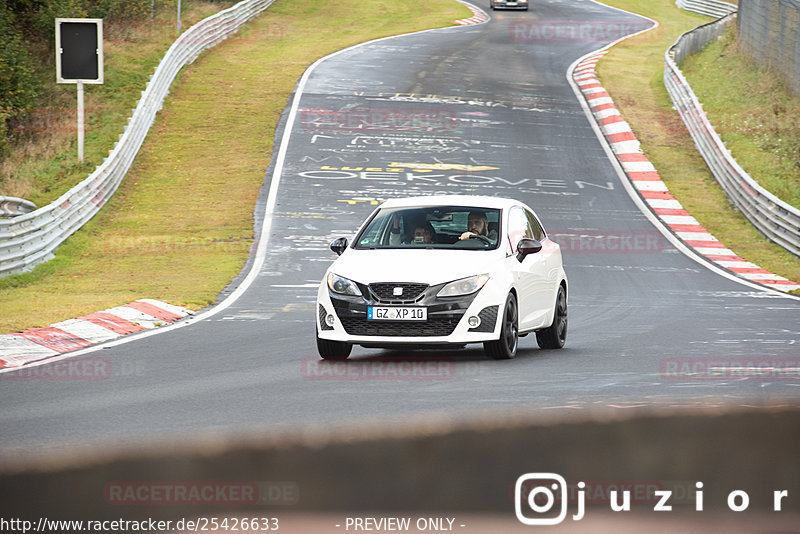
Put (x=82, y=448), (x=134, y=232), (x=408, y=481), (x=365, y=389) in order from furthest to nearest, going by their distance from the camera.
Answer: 1. (x=134, y=232)
2. (x=365, y=389)
3. (x=82, y=448)
4. (x=408, y=481)

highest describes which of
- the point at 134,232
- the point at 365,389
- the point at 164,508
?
the point at 164,508

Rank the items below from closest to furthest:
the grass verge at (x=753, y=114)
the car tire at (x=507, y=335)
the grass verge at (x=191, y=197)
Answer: the car tire at (x=507, y=335), the grass verge at (x=191, y=197), the grass verge at (x=753, y=114)

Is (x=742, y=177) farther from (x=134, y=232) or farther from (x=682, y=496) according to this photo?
(x=682, y=496)

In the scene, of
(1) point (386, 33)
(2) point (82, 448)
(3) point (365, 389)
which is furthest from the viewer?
(1) point (386, 33)

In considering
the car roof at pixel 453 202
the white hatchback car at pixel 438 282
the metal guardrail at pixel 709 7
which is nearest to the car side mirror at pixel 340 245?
the white hatchback car at pixel 438 282

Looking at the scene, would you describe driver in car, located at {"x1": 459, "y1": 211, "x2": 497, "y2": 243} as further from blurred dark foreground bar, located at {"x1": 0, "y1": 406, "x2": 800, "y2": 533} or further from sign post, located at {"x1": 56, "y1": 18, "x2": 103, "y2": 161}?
sign post, located at {"x1": 56, "y1": 18, "x2": 103, "y2": 161}

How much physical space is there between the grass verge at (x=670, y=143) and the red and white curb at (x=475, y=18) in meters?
9.34

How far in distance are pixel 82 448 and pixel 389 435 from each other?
1827 mm

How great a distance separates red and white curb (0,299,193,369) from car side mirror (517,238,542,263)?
4.58 meters

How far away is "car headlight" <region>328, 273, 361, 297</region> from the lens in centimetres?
1087

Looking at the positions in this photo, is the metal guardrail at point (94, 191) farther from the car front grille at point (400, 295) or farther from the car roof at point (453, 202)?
the car front grille at point (400, 295)

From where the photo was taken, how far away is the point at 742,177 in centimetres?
2806

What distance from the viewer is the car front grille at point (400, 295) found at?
1071 cm

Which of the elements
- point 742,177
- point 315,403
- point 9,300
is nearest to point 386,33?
point 742,177
